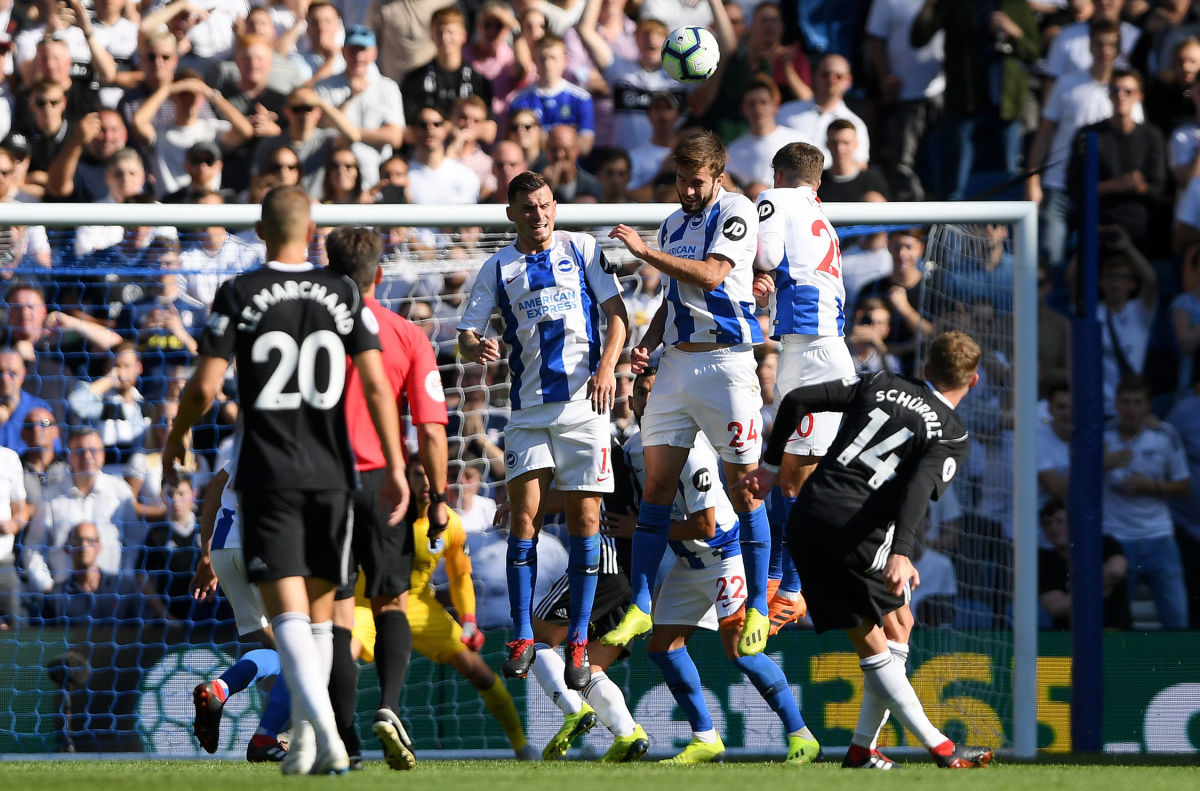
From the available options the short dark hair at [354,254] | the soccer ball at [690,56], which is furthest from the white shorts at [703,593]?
the soccer ball at [690,56]

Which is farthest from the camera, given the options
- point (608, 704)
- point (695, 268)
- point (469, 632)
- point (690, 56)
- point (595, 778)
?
point (690, 56)

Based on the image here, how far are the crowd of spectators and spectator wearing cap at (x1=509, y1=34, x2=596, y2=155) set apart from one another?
2 cm

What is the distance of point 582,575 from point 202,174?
4821 millimetres

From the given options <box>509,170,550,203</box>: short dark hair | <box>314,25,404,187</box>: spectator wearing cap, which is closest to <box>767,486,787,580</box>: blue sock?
<box>509,170,550,203</box>: short dark hair

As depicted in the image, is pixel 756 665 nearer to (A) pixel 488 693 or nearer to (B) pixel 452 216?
(A) pixel 488 693

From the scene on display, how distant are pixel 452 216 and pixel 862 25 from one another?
540 cm

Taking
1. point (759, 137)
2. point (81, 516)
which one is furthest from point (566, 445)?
point (759, 137)

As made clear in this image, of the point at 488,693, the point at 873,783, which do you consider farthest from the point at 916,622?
the point at 873,783

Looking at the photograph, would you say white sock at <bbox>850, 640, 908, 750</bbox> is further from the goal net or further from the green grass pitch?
the goal net

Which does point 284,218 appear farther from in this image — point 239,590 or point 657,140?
point 657,140

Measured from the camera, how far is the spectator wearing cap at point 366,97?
1118cm

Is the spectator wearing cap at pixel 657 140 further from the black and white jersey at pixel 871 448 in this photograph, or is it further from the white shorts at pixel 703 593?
the black and white jersey at pixel 871 448

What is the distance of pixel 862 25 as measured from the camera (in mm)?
11953

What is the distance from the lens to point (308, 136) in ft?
35.8
